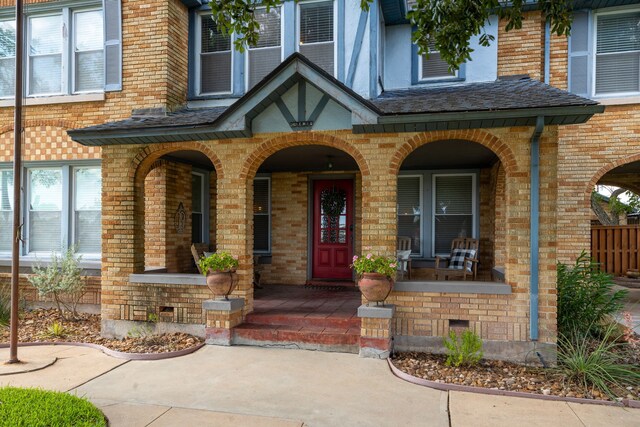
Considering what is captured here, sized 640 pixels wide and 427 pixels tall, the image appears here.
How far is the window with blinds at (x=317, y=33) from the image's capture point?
787 centimetres

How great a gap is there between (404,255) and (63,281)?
6.31 metres

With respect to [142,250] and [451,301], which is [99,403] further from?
[451,301]

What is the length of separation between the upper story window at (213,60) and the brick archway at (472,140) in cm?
430

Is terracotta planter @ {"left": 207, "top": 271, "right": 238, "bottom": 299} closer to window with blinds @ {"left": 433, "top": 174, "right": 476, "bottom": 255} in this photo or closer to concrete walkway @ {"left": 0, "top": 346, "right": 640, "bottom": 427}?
concrete walkway @ {"left": 0, "top": 346, "right": 640, "bottom": 427}

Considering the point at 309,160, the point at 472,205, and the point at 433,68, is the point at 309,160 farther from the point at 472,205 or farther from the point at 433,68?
the point at 472,205

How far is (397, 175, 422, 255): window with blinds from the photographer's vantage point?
9.09 meters

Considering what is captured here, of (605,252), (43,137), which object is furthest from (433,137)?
(605,252)

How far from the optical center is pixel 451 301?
5.63 m

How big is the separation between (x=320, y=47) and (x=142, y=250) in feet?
16.2

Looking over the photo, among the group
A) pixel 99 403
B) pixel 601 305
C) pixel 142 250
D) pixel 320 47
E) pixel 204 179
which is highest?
pixel 320 47

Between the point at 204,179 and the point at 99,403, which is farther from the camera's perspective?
the point at 204,179

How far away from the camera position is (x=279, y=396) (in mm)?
4332

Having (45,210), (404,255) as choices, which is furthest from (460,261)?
(45,210)

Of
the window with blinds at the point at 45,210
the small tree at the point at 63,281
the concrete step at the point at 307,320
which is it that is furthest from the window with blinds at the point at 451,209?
the window with blinds at the point at 45,210
